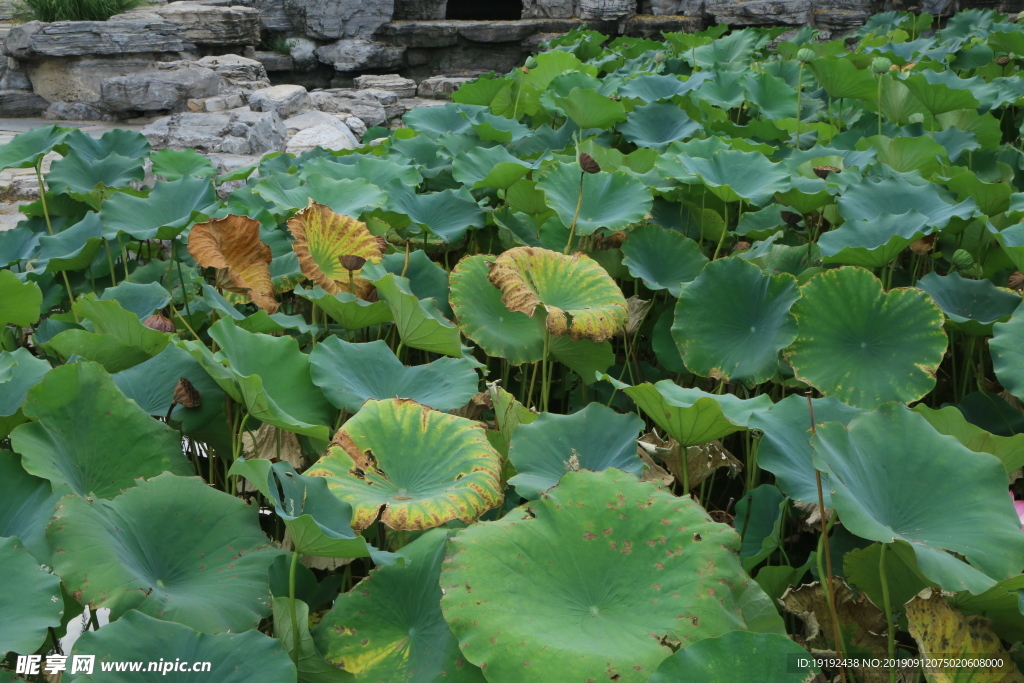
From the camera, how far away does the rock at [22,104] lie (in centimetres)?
660

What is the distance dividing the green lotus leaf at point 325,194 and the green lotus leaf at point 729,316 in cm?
66

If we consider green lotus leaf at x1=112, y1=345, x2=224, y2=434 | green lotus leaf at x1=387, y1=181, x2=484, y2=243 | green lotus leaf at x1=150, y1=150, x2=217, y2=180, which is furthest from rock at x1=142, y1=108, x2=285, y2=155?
green lotus leaf at x1=112, y1=345, x2=224, y2=434

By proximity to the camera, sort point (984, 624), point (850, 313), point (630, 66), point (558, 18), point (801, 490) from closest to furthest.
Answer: point (984, 624), point (801, 490), point (850, 313), point (630, 66), point (558, 18)

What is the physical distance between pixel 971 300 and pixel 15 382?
144 cm

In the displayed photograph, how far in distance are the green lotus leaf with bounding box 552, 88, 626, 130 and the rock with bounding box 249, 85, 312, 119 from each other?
4.04m

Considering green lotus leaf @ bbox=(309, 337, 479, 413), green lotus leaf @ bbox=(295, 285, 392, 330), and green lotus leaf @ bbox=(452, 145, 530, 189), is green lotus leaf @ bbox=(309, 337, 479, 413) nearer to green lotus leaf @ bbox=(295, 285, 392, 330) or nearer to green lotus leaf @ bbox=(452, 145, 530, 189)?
green lotus leaf @ bbox=(295, 285, 392, 330)

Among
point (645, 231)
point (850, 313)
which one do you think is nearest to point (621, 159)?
point (645, 231)

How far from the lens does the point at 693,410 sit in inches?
35.8

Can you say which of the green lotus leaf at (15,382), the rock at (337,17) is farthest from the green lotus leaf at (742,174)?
the rock at (337,17)

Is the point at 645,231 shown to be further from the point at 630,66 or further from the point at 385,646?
the point at 630,66

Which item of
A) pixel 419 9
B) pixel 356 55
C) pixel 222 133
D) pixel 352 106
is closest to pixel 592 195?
pixel 222 133

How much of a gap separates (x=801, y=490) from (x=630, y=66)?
296cm

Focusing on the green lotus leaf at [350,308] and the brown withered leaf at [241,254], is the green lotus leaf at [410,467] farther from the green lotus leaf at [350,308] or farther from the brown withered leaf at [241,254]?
the brown withered leaf at [241,254]

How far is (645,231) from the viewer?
1.50 m
